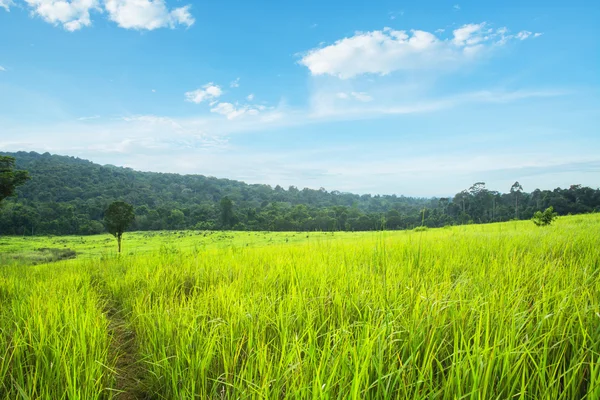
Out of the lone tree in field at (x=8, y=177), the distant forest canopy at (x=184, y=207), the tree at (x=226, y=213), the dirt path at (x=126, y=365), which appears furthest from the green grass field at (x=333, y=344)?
the tree at (x=226, y=213)

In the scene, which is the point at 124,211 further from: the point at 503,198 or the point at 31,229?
the point at 503,198

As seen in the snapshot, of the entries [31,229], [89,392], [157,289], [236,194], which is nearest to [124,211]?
[157,289]

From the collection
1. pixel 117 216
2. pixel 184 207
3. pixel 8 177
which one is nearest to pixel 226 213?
pixel 184 207

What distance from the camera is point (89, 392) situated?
140 cm

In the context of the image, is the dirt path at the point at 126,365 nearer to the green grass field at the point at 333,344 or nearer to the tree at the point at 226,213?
the green grass field at the point at 333,344

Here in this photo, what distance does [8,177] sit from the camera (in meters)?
29.1

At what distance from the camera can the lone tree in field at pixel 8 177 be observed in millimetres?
28834

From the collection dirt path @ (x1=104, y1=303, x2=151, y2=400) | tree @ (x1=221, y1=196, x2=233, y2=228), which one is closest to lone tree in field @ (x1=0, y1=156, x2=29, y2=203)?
dirt path @ (x1=104, y1=303, x2=151, y2=400)

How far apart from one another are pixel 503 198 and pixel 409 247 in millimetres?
88454

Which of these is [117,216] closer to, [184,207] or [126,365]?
[126,365]

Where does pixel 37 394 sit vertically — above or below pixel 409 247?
below

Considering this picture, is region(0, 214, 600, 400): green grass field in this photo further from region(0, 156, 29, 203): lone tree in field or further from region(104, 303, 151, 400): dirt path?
region(0, 156, 29, 203): lone tree in field

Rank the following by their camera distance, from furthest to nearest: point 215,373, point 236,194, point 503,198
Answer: point 236,194 → point 503,198 → point 215,373

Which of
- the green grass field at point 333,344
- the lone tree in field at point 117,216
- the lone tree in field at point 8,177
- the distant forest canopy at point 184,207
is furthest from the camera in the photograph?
the distant forest canopy at point 184,207
